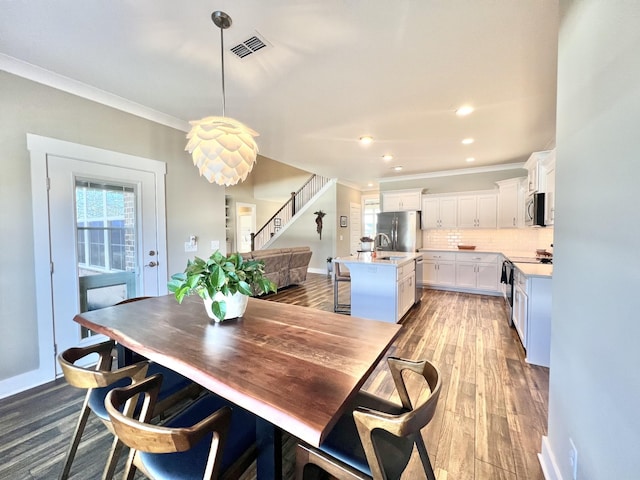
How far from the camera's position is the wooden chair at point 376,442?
85cm

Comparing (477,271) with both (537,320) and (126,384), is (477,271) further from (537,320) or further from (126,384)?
(126,384)

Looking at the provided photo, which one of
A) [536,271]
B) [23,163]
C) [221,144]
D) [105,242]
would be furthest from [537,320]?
[23,163]

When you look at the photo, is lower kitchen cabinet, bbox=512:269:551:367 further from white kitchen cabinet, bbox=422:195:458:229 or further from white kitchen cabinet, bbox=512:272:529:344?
white kitchen cabinet, bbox=422:195:458:229

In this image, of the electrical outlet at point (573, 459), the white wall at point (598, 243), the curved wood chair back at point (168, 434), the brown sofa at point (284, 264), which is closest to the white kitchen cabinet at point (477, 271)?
the brown sofa at point (284, 264)

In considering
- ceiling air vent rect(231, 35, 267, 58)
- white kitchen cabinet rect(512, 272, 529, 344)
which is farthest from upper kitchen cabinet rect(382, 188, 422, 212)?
ceiling air vent rect(231, 35, 267, 58)

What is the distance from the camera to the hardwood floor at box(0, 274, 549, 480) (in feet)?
4.99

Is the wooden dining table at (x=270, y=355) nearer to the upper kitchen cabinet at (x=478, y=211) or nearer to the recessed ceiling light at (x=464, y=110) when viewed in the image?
the recessed ceiling light at (x=464, y=110)

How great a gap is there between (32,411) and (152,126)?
2851 millimetres

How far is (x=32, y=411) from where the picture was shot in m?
1.98

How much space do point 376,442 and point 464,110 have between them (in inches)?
130

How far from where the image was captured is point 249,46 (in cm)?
195

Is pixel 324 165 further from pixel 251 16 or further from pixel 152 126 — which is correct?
pixel 251 16

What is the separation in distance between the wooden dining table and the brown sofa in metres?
3.24

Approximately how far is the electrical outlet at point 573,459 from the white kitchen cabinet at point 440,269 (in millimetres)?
4619
